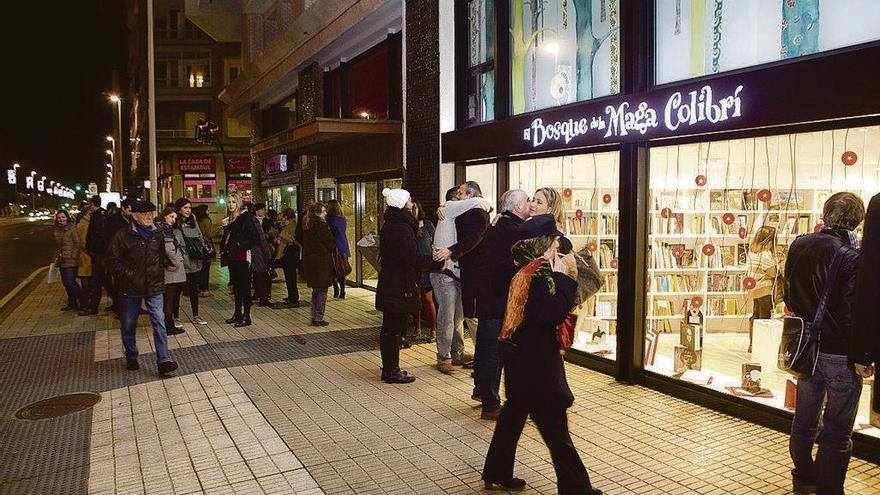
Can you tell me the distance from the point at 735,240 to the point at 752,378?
246 cm

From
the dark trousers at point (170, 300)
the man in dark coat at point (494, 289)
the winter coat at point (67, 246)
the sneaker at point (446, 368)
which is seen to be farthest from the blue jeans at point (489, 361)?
the winter coat at point (67, 246)

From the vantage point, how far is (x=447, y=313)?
756cm

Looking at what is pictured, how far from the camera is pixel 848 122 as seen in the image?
510 cm

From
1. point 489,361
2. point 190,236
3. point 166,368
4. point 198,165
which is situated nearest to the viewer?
point 489,361

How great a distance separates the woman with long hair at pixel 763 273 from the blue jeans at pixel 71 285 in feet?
37.6

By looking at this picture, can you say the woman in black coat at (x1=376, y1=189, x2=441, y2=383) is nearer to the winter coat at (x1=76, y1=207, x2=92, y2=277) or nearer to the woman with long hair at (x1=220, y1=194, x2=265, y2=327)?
the woman with long hair at (x1=220, y1=194, x2=265, y2=327)

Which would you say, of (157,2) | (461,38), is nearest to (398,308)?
(461,38)

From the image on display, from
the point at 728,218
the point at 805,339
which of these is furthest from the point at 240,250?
the point at 805,339

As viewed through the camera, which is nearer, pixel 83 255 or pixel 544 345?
pixel 544 345

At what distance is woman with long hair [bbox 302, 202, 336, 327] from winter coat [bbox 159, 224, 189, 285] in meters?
1.83

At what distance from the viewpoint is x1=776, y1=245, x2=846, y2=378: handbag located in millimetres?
4062

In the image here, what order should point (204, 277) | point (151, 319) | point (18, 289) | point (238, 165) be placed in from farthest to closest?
point (238, 165)
point (18, 289)
point (204, 277)
point (151, 319)

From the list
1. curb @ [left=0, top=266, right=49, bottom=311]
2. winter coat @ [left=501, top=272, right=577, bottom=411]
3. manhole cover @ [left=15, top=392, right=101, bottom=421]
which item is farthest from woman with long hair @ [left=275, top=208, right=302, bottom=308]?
winter coat @ [left=501, top=272, right=577, bottom=411]

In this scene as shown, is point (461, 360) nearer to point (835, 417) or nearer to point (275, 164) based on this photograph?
point (835, 417)
